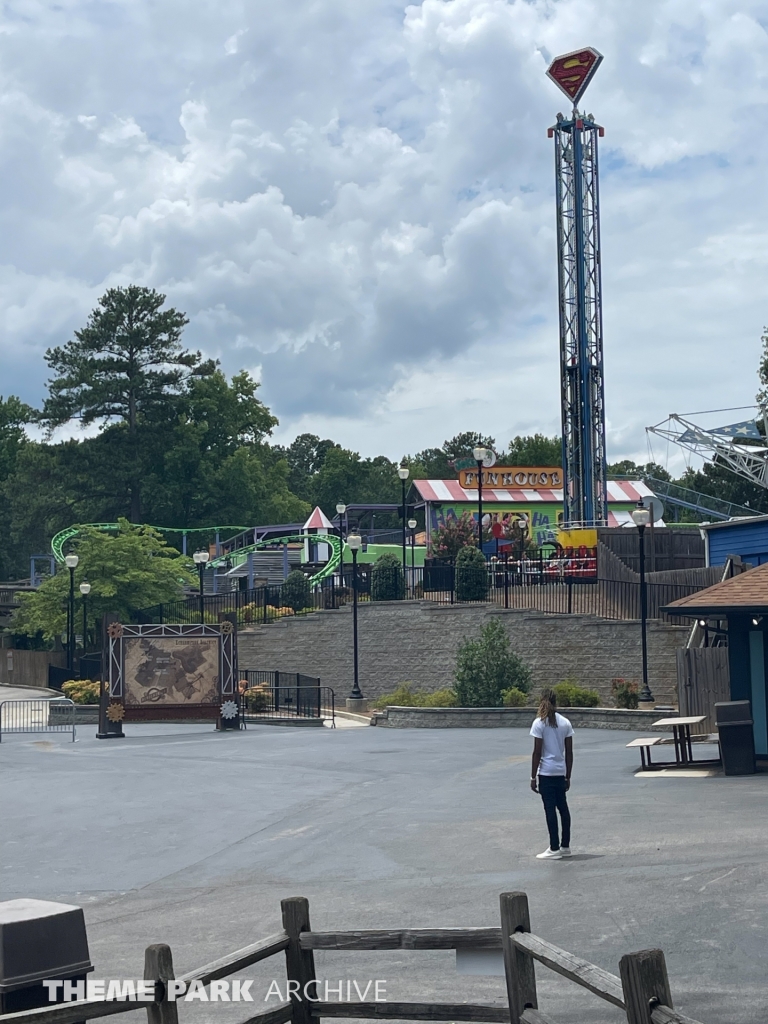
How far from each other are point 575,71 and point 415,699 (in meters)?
33.0

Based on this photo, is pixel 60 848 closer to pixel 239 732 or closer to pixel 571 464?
pixel 239 732

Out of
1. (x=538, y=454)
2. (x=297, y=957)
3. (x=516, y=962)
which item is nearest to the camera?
(x=516, y=962)

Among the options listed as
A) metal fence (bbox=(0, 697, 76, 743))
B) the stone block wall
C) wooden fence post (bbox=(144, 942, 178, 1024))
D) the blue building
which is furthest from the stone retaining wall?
wooden fence post (bbox=(144, 942, 178, 1024))

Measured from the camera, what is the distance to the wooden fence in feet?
15.4

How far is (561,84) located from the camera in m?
54.7

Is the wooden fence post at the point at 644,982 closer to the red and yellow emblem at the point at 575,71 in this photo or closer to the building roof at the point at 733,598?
the building roof at the point at 733,598

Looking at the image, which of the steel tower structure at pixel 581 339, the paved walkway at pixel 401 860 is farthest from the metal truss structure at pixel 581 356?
the paved walkway at pixel 401 860

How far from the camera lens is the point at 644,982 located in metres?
4.68

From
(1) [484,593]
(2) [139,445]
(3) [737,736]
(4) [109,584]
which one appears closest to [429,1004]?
(3) [737,736]

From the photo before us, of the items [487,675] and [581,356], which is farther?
[581,356]

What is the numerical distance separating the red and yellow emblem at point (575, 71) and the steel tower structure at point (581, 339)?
4.78 ft

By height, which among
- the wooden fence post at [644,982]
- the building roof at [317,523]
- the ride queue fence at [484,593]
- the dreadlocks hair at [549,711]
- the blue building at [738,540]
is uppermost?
the building roof at [317,523]

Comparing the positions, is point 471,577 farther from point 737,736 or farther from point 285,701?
point 737,736

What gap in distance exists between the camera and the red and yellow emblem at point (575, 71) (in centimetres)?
5412
